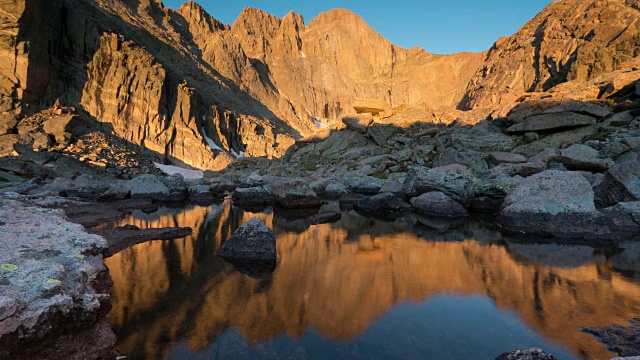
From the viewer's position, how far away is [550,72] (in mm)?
57781

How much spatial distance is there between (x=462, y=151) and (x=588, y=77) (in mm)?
31503

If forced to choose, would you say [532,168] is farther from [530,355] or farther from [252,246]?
[530,355]

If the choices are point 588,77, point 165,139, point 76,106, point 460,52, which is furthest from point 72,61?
point 460,52

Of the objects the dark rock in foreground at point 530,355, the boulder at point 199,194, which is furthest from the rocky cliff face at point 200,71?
the dark rock in foreground at point 530,355

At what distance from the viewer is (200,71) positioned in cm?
10531

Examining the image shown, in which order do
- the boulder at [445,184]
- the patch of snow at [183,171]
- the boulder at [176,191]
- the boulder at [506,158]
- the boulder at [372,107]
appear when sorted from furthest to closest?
the patch of snow at [183,171] → the boulder at [372,107] → the boulder at [506,158] → the boulder at [176,191] → the boulder at [445,184]

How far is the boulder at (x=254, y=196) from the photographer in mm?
25875

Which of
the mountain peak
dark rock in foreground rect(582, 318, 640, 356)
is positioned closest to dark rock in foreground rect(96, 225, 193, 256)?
dark rock in foreground rect(582, 318, 640, 356)

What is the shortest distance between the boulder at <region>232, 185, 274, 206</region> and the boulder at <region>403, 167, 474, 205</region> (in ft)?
36.4

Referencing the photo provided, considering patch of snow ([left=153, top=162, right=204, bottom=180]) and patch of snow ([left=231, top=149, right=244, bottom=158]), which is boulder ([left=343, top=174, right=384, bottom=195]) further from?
patch of snow ([left=231, top=149, right=244, bottom=158])

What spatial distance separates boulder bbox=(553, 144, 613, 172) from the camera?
20297 millimetres

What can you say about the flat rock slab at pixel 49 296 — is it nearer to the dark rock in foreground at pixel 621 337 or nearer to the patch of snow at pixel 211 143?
the dark rock in foreground at pixel 621 337

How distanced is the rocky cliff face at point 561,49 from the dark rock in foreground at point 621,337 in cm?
4732

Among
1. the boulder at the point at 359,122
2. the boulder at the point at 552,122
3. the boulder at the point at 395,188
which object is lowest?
the boulder at the point at 395,188
